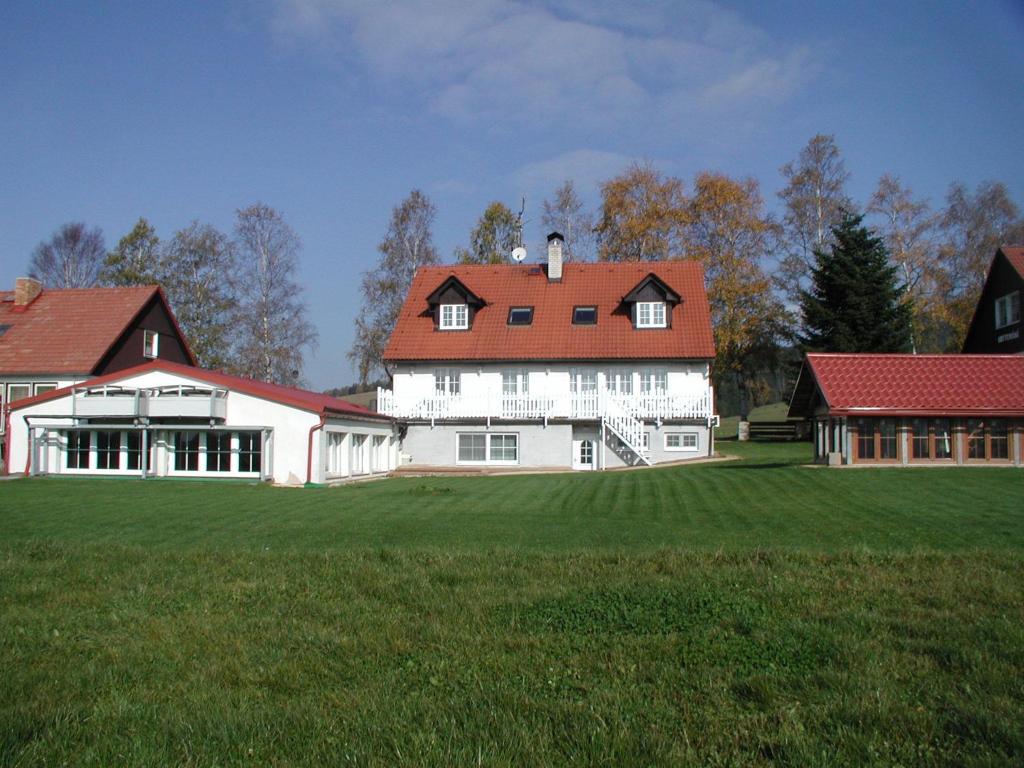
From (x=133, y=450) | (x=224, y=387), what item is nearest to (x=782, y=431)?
(x=224, y=387)

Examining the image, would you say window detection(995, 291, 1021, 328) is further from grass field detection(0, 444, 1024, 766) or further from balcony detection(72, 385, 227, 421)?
balcony detection(72, 385, 227, 421)

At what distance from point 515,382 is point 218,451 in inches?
494

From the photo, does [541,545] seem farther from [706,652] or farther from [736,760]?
[736,760]

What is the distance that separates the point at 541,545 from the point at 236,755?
25.9 ft

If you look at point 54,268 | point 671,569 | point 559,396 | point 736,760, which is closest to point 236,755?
point 736,760

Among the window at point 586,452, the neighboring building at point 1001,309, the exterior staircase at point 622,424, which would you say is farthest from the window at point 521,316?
the neighboring building at point 1001,309

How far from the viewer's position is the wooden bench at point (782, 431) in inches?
1710

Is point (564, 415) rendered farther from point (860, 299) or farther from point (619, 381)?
point (860, 299)

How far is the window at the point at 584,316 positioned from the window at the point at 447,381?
5.38m

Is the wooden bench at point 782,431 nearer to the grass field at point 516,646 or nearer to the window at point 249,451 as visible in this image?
the window at point 249,451

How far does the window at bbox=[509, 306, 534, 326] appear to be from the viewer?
3775 cm

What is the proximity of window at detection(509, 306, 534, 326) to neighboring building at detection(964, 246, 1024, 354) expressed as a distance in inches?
775

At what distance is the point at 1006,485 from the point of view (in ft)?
66.4

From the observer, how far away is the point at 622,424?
113ft
